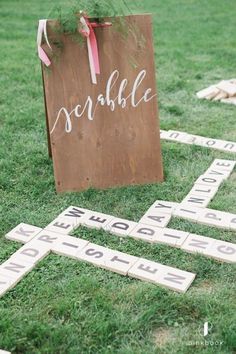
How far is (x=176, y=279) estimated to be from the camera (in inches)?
103

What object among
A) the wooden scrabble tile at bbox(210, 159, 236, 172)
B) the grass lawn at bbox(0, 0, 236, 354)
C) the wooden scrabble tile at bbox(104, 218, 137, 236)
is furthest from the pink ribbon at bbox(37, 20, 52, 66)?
the wooden scrabble tile at bbox(210, 159, 236, 172)

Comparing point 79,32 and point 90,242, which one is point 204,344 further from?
point 79,32

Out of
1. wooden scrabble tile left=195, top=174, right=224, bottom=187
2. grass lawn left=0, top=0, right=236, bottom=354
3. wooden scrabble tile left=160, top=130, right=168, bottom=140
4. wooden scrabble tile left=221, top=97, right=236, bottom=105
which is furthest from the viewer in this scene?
wooden scrabble tile left=221, top=97, right=236, bottom=105

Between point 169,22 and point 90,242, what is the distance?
7291 millimetres

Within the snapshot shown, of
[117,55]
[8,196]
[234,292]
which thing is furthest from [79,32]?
[234,292]

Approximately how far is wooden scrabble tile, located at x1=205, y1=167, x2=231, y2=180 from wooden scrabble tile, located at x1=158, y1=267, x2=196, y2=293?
126 centimetres

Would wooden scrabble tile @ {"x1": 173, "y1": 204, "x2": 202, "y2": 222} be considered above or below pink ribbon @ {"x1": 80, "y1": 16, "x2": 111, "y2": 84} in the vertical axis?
below

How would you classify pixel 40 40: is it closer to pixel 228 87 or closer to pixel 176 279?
pixel 176 279

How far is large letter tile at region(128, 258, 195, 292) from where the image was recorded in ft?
8.43

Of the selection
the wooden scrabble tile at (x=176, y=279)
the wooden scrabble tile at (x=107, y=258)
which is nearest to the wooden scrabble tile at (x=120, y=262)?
the wooden scrabble tile at (x=107, y=258)

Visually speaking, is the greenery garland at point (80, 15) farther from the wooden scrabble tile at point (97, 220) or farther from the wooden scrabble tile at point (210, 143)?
the wooden scrabble tile at point (210, 143)

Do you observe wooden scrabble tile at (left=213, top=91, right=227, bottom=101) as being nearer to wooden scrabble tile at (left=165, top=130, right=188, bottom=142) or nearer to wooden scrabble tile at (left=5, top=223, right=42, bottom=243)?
wooden scrabble tile at (left=165, top=130, right=188, bottom=142)

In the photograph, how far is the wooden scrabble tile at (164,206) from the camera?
329cm

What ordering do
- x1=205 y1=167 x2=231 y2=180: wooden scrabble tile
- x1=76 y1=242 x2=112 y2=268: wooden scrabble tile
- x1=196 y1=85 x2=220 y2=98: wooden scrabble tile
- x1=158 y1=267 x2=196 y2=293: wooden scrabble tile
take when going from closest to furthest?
1. x1=158 y1=267 x2=196 y2=293: wooden scrabble tile
2. x1=76 y1=242 x2=112 y2=268: wooden scrabble tile
3. x1=205 y1=167 x2=231 y2=180: wooden scrabble tile
4. x1=196 y1=85 x2=220 y2=98: wooden scrabble tile
